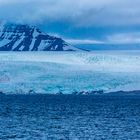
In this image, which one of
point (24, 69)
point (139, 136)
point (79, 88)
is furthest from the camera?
point (79, 88)

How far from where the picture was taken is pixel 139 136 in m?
39.2

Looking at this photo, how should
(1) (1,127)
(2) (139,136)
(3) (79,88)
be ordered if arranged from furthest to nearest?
(3) (79,88), (1) (1,127), (2) (139,136)

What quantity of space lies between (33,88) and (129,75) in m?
15.1

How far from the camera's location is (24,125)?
155 feet

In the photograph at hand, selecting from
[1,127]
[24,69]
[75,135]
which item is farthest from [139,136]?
[24,69]

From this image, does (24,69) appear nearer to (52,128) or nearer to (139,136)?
(52,128)

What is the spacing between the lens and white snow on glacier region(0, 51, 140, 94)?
3278 inches

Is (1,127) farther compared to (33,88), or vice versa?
(33,88)

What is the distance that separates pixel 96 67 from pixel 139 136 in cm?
4869

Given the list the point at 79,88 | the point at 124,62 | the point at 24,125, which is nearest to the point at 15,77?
the point at 79,88

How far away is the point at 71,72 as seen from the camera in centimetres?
8631

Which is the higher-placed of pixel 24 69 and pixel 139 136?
pixel 24 69

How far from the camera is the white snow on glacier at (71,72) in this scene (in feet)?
273

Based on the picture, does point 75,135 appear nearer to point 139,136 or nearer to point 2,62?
point 139,136
